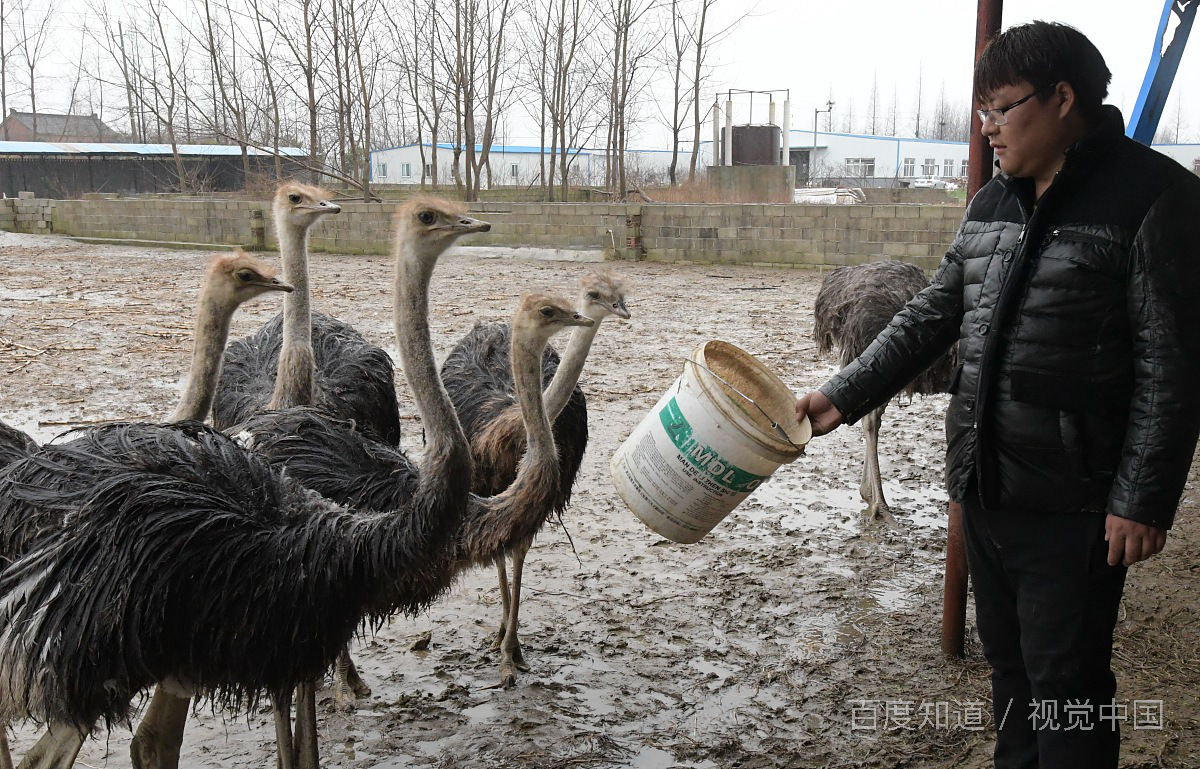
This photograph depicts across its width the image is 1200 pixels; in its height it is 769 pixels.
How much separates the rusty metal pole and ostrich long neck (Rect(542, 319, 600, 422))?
1300 mm

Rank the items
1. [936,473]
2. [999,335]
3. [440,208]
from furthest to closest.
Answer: [936,473] → [440,208] → [999,335]

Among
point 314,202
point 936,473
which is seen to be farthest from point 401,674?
point 936,473

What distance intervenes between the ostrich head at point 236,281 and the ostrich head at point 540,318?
0.80m

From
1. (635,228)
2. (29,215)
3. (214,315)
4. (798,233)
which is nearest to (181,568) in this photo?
(214,315)

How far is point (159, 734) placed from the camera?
2.72 m

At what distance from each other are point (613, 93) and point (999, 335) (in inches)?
921

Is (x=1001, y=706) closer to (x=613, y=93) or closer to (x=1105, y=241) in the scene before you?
(x=1105, y=241)

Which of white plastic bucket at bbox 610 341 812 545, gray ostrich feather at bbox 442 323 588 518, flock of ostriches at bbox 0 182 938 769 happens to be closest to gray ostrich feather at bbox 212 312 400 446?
gray ostrich feather at bbox 442 323 588 518

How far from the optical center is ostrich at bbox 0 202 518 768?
2.34 metres

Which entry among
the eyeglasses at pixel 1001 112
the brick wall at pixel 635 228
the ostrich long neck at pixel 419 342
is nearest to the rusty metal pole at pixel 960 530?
the eyeglasses at pixel 1001 112

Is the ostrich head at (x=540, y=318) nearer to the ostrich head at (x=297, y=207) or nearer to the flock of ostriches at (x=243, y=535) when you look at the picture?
the flock of ostriches at (x=243, y=535)

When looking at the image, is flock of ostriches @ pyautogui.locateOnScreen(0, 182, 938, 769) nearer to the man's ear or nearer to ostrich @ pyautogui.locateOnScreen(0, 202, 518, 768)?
ostrich @ pyautogui.locateOnScreen(0, 202, 518, 768)

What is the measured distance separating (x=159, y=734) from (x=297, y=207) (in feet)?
7.28

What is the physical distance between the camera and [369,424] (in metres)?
4.35
